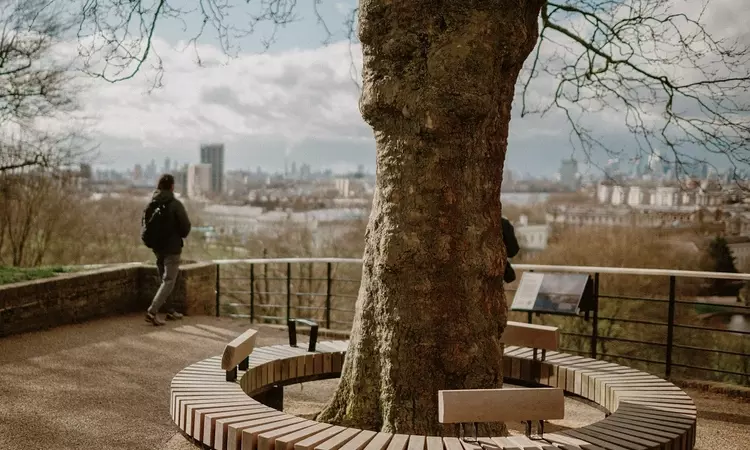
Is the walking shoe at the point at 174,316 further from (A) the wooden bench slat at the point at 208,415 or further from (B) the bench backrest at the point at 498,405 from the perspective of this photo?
(B) the bench backrest at the point at 498,405

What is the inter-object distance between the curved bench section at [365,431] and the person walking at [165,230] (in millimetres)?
3650

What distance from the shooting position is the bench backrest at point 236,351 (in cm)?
429

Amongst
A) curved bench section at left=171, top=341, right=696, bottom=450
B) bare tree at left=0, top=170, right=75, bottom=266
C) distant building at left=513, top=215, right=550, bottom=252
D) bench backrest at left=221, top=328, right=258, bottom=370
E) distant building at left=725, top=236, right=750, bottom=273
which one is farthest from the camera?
distant building at left=513, top=215, right=550, bottom=252

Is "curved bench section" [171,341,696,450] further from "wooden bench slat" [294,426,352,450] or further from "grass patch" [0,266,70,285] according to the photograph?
"grass patch" [0,266,70,285]

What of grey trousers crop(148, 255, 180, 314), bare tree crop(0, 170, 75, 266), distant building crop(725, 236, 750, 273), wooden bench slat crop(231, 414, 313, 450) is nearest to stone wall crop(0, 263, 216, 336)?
grey trousers crop(148, 255, 180, 314)

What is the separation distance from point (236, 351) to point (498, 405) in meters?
1.72

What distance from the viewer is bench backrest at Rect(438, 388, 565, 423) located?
3277mm

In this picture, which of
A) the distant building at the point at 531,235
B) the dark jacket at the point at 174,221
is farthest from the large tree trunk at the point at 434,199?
the distant building at the point at 531,235

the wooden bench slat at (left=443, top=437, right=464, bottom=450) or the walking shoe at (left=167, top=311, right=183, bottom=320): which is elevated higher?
the wooden bench slat at (left=443, top=437, right=464, bottom=450)

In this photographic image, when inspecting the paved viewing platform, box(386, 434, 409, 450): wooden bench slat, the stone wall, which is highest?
box(386, 434, 409, 450): wooden bench slat

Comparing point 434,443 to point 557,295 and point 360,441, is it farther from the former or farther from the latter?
point 557,295

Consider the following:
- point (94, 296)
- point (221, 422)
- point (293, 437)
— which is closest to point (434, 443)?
point (293, 437)

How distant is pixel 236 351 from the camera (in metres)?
4.34

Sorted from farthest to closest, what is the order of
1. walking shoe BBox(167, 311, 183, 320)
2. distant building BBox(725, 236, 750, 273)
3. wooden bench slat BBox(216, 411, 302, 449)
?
distant building BBox(725, 236, 750, 273), walking shoe BBox(167, 311, 183, 320), wooden bench slat BBox(216, 411, 302, 449)
